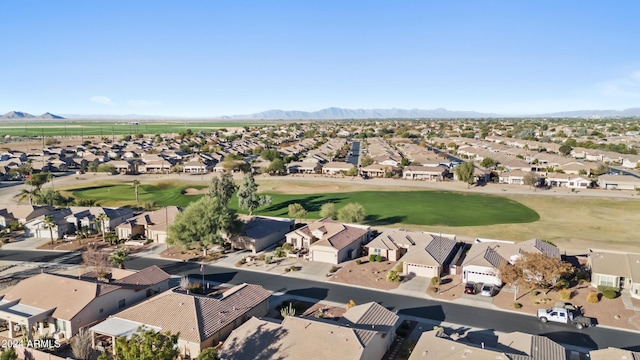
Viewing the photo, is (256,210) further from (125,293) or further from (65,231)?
(125,293)

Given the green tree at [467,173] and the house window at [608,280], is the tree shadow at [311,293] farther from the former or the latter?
the green tree at [467,173]

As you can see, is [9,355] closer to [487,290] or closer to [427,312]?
[427,312]

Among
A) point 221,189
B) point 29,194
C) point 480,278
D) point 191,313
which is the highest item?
point 221,189

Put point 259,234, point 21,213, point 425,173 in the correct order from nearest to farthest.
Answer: point 259,234
point 21,213
point 425,173

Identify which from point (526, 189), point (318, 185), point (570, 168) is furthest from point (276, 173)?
point (570, 168)

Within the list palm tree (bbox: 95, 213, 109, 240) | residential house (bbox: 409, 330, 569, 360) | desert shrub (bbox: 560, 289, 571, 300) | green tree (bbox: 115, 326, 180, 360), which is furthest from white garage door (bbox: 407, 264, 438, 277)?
palm tree (bbox: 95, 213, 109, 240)

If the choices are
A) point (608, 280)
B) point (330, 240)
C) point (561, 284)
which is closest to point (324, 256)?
point (330, 240)

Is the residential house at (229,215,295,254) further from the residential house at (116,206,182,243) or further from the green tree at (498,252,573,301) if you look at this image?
the green tree at (498,252,573,301)

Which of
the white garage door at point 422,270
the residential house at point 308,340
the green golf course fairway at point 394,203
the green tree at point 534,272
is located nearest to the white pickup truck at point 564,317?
the green tree at point 534,272
